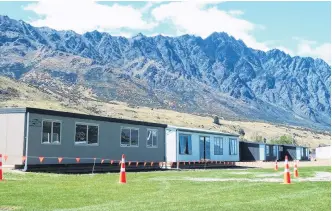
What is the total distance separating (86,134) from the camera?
28469mm

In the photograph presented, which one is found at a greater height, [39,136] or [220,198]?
[39,136]

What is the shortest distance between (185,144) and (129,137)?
7.88 meters

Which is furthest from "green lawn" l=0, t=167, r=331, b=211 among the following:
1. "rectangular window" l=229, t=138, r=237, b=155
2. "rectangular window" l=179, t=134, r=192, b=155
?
"rectangular window" l=229, t=138, r=237, b=155

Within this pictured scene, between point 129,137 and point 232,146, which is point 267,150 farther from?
point 129,137

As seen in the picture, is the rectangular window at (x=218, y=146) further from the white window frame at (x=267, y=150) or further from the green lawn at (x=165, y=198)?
the green lawn at (x=165, y=198)

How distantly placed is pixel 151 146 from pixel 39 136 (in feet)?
35.5

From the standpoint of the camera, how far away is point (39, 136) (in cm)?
2500

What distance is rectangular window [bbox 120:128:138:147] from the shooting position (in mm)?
31578

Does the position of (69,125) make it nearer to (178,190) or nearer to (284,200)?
(178,190)

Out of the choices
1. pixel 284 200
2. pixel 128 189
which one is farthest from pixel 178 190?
pixel 284 200

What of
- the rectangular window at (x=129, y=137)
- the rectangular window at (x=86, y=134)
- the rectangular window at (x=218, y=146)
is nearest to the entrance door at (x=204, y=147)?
the rectangular window at (x=218, y=146)

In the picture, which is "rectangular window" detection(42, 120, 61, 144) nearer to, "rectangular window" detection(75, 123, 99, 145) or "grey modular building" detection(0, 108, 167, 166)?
"grey modular building" detection(0, 108, 167, 166)

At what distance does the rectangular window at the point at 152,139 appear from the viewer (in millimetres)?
34250

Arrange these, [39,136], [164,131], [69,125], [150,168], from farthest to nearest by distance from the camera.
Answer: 1. [164,131]
2. [150,168]
3. [69,125]
4. [39,136]
